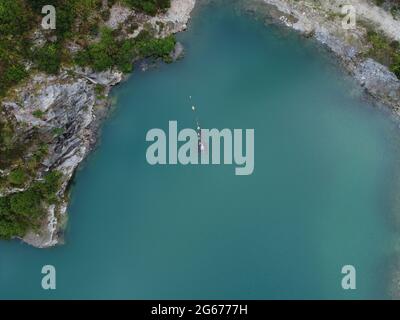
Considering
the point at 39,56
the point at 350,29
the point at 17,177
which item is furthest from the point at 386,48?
the point at 17,177

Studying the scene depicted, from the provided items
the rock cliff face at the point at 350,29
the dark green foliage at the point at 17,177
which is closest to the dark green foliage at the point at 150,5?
the rock cliff face at the point at 350,29

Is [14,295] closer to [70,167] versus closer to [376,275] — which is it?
[70,167]

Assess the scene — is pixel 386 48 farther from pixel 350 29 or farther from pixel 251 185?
pixel 251 185

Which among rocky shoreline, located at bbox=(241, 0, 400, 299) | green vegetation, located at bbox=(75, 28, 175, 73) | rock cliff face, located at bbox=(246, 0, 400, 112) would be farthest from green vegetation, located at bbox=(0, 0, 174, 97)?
rock cliff face, located at bbox=(246, 0, 400, 112)

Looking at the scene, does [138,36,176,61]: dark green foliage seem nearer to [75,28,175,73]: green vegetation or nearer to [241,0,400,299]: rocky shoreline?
[75,28,175,73]: green vegetation

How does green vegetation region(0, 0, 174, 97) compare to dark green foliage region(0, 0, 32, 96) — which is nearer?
dark green foliage region(0, 0, 32, 96)

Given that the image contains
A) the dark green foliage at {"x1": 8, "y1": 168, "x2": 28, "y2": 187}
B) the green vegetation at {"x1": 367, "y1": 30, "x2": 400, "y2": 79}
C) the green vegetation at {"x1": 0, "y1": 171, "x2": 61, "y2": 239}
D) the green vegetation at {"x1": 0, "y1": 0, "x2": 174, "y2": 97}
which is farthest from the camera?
the green vegetation at {"x1": 367, "y1": 30, "x2": 400, "y2": 79}

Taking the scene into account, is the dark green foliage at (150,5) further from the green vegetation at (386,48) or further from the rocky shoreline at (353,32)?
the green vegetation at (386,48)
